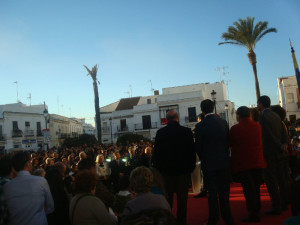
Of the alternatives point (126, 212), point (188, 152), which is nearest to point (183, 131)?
point (188, 152)

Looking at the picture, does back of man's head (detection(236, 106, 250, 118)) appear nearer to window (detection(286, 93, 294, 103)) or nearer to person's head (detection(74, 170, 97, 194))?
person's head (detection(74, 170, 97, 194))

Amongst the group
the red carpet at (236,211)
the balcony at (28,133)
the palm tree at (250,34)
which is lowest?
the red carpet at (236,211)

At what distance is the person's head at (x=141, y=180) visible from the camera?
2996mm

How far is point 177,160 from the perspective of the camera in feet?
13.9

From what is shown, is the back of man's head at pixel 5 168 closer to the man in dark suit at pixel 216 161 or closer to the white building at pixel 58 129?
the man in dark suit at pixel 216 161

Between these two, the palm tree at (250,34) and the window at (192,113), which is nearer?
the palm tree at (250,34)

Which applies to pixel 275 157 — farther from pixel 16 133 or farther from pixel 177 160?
pixel 16 133

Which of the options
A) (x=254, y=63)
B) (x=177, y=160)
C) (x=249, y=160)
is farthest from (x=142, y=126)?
(x=177, y=160)

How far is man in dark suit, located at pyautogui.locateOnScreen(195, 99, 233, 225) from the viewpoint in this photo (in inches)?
166

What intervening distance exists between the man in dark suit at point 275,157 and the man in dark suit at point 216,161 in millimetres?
855

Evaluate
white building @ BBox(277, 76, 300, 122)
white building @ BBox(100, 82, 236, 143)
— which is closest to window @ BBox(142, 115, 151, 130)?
white building @ BBox(100, 82, 236, 143)

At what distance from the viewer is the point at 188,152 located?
4.31 m

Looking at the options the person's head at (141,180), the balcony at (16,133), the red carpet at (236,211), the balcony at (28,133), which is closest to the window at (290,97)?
the red carpet at (236,211)

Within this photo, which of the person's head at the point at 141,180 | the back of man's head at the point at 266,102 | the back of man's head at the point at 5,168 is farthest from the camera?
the back of man's head at the point at 266,102
